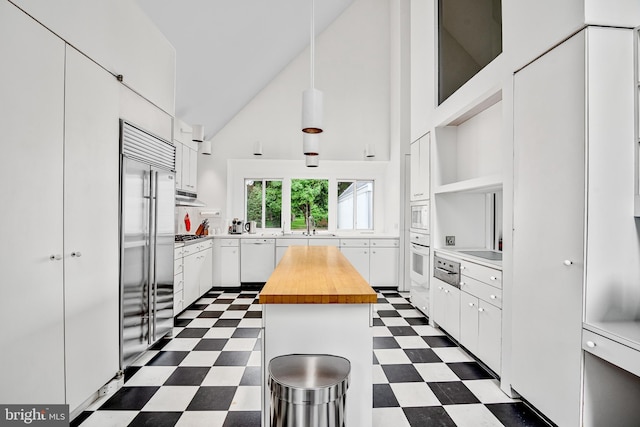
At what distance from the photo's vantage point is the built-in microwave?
388cm

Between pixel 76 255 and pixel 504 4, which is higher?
pixel 504 4

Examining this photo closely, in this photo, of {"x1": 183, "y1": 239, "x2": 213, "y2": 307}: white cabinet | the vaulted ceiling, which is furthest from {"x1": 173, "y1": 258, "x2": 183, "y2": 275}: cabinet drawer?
the vaulted ceiling

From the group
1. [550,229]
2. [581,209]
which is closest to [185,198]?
[550,229]

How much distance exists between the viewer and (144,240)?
2.76m

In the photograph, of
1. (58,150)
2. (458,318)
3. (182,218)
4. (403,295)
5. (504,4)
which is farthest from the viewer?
(182,218)

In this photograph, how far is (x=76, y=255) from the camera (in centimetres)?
194

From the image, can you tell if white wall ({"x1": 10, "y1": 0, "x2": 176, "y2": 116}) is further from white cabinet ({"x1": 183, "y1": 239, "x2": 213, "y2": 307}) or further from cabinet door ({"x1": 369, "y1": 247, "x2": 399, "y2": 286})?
cabinet door ({"x1": 369, "y1": 247, "x2": 399, "y2": 286})

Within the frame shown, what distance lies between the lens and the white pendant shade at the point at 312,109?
→ 8.14ft

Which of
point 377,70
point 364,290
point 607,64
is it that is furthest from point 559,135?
point 377,70

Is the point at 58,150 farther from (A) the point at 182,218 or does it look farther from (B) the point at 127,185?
(A) the point at 182,218

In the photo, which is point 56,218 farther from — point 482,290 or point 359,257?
point 359,257

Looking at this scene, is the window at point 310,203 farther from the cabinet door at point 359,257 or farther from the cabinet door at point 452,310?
the cabinet door at point 452,310

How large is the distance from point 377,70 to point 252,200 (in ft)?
10.9

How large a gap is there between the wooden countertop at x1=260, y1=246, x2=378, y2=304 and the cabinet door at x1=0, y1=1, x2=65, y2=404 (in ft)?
3.69
